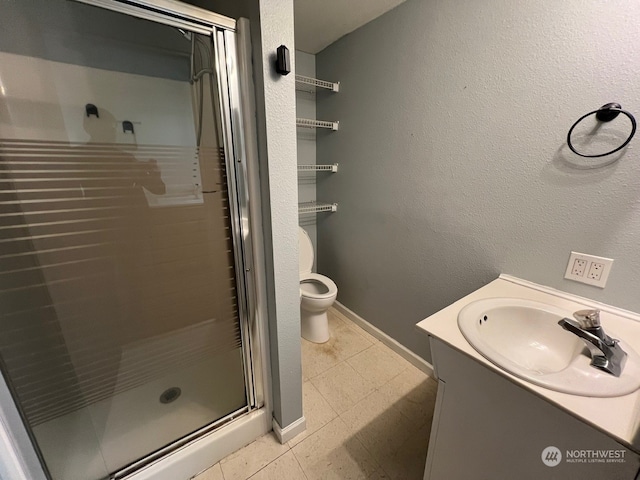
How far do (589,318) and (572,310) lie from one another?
0.87ft

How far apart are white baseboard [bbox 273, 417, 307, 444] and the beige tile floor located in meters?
0.03

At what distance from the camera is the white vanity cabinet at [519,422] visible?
55 centimetres

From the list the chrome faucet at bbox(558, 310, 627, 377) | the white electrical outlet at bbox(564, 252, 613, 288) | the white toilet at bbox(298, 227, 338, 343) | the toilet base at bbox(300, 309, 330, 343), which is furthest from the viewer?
the toilet base at bbox(300, 309, 330, 343)

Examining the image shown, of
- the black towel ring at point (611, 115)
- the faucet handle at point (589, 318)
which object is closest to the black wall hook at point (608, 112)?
the black towel ring at point (611, 115)

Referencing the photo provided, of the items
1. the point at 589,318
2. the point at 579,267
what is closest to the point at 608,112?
the point at 579,267

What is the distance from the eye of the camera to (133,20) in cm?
86

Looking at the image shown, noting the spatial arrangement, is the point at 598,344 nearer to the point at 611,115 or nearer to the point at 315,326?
the point at 611,115

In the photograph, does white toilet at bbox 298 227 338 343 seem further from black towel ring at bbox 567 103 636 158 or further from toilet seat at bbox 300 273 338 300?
black towel ring at bbox 567 103 636 158

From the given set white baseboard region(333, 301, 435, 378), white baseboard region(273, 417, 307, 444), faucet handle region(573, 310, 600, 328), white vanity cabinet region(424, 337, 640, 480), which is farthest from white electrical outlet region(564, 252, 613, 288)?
white baseboard region(273, 417, 307, 444)

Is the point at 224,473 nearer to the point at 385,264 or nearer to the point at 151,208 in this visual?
the point at 151,208

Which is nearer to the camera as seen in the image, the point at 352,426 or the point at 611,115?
the point at 611,115

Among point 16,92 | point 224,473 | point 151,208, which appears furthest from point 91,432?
point 16,92

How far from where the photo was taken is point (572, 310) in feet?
3.24

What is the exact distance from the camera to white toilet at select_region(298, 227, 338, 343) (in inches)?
72.3
